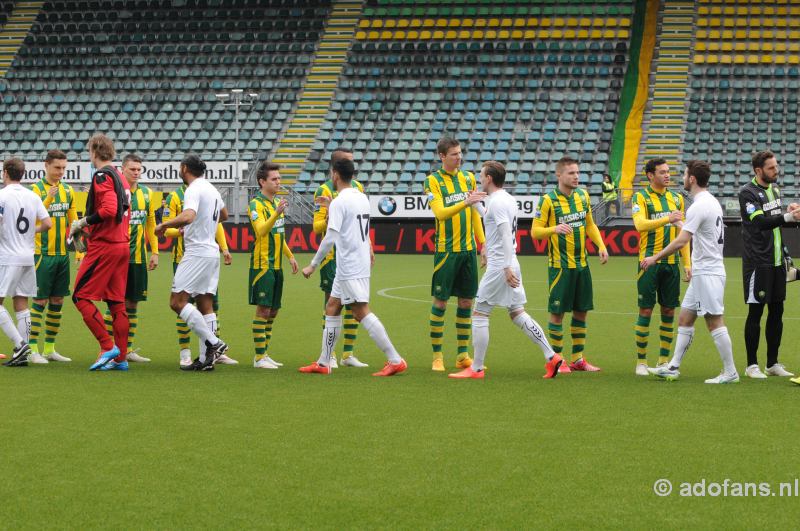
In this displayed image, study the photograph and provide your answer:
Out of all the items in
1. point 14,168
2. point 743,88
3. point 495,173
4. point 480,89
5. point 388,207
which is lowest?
point 14,168

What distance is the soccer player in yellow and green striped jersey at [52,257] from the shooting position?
1069cm

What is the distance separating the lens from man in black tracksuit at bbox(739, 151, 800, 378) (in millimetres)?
9133

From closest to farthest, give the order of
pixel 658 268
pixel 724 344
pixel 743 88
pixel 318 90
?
pixel 724 344 → pixel 658 268 → pixel 743 88 → pixel 318 90

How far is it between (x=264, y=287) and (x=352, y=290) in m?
1.31

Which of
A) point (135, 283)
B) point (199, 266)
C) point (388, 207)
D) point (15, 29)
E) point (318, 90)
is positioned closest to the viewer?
point (199, 266)

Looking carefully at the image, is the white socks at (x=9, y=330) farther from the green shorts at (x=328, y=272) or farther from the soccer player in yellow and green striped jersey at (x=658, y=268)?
the soccer player in yellow and green striped jersey at (x=658, y=268)

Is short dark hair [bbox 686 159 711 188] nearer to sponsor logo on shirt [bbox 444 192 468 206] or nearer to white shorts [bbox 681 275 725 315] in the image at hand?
white shorts [bbox 681 275 725 315]

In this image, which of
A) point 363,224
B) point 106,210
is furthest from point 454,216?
point 106,210

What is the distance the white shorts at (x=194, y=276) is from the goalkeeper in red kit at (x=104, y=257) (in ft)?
1.68

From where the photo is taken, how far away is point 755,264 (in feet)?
30.5

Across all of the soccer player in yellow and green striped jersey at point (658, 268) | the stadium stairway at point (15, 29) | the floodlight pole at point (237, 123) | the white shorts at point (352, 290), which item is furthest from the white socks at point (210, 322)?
the stadium stairway at point (15, 29)

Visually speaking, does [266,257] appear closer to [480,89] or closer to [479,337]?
[479,337]

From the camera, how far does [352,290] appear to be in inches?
368

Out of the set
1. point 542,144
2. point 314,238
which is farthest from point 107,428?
point 542,144
